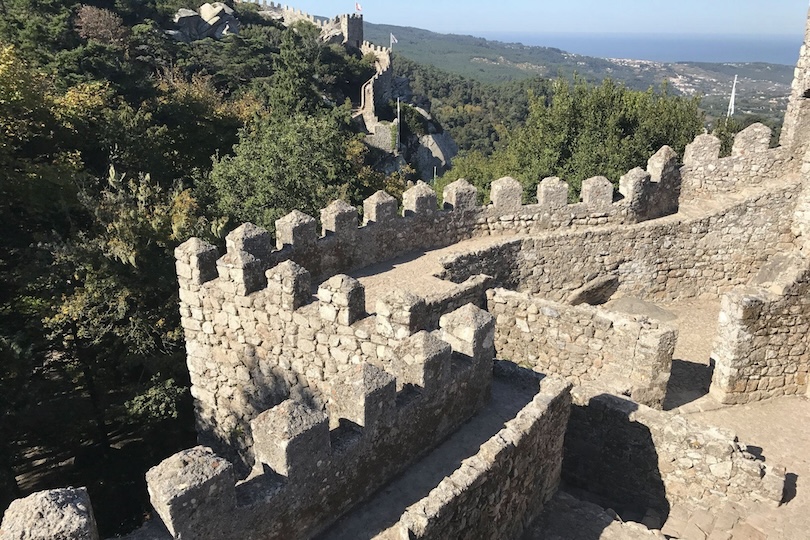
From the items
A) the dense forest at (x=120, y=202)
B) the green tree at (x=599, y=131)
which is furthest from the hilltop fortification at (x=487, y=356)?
the green tree at (x=599, y=131)

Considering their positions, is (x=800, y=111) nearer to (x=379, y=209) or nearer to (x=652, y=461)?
(x=379, y=209)

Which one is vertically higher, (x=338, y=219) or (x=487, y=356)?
(x=338, y=219)

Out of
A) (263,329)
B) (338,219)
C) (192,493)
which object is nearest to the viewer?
(192,493)

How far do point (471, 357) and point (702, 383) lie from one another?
5.15 meters

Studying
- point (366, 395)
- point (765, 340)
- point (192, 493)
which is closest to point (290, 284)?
point (366, 395)

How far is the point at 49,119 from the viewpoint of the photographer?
14.3 metres

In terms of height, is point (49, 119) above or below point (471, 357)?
above

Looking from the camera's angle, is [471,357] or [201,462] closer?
[201,462]

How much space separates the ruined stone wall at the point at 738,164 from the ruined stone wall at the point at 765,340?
16.6 feet

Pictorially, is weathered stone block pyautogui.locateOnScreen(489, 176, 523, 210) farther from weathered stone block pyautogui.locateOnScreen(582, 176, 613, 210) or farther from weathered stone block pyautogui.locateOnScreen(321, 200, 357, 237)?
weathered stone block pyautogui.locateOnScreen(321, 200, 357, 237)

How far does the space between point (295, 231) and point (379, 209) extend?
1.97 m

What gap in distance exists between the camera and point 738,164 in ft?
43.3

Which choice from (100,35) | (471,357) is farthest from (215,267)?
(100,35)

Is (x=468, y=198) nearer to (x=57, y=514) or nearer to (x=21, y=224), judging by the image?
(x=21, y=224)
